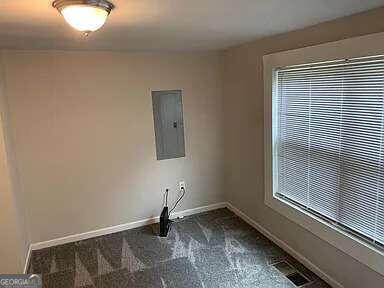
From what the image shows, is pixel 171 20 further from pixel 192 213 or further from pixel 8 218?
pixel 192 213

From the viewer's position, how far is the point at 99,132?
3.17 m

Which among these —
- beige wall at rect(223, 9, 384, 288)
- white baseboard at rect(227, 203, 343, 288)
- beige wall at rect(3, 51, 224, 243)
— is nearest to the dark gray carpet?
white baseboard at rect(227, 203, 343, 288)

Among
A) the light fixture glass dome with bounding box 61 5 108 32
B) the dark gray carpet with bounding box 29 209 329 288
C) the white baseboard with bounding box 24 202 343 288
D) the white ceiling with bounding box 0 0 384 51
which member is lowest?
the dark gray carpet with bounding box 29 209 329 288

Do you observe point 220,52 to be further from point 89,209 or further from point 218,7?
point 89,209

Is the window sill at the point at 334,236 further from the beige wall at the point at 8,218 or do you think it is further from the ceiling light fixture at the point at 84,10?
the beige wall at the point at 8,218

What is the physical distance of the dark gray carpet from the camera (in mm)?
2502

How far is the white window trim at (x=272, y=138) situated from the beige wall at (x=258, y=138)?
68mm

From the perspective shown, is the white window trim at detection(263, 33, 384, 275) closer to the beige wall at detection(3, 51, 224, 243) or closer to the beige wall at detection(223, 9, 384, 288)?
the beige wall at detection(223, 9, 384, 288)

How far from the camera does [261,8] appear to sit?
158 cm

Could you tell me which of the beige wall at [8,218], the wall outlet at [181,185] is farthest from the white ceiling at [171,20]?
the wall outlet at [181,185]

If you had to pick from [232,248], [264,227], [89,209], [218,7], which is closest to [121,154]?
[89,209]

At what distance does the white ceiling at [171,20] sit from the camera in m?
1.45

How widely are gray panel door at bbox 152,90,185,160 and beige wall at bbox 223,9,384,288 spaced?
1.96 feet

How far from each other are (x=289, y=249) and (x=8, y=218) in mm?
2506
